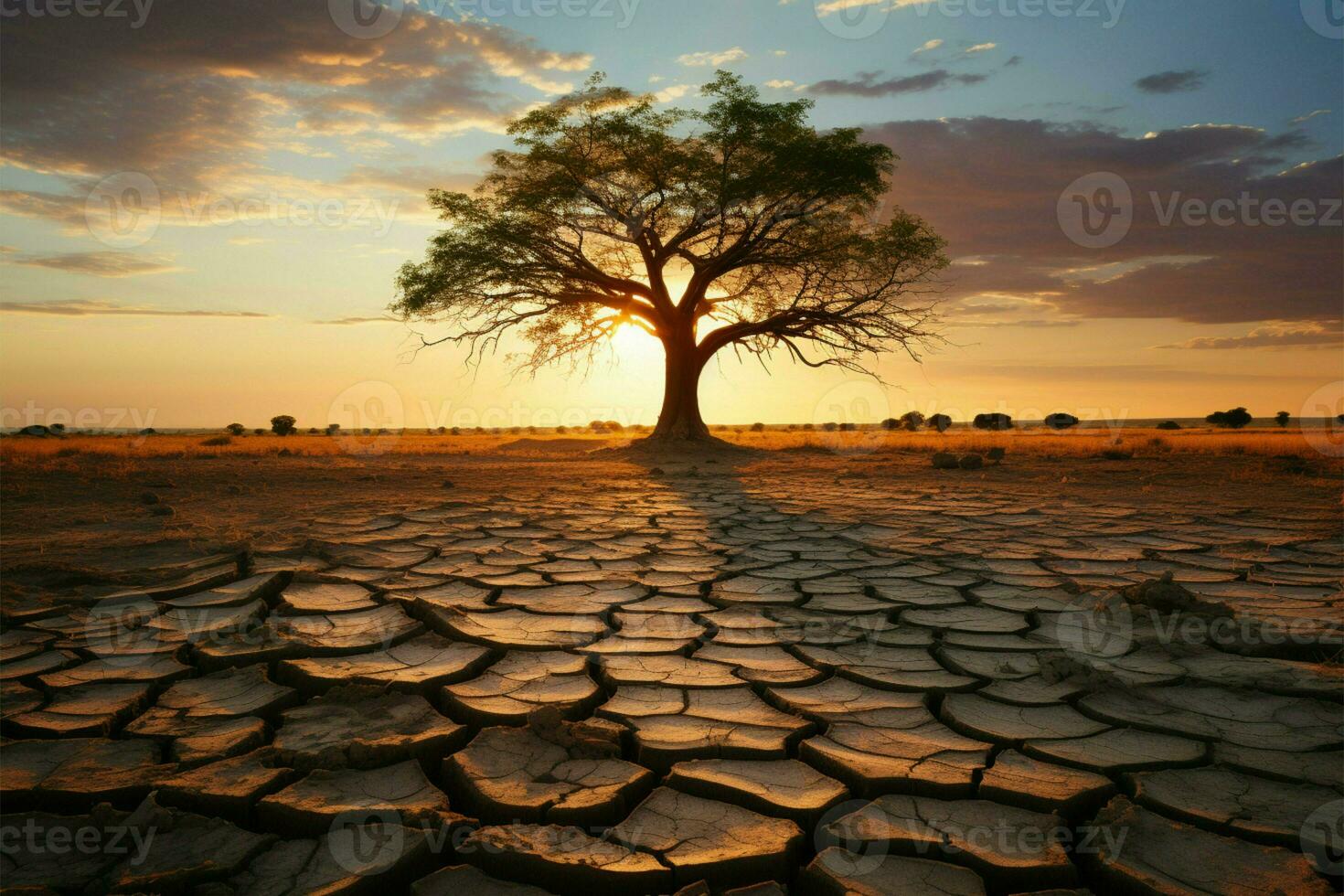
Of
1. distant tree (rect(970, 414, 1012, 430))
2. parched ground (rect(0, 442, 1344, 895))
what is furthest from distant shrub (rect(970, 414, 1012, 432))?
parched ground (rect(0, 442, 1344, 895))

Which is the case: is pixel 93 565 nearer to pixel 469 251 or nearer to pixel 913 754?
pixel 913 754

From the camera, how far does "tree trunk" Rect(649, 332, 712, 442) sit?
617 inches

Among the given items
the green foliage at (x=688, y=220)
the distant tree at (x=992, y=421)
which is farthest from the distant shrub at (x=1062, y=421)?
the green foliage at (x=688, y=220)

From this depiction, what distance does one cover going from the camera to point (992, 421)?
36469 mm

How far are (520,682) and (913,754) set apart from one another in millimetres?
1235

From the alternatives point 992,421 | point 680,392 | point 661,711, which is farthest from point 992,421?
point 661,711

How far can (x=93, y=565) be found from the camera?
3879mm

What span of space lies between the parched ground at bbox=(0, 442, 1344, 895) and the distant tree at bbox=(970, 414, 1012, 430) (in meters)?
32.4

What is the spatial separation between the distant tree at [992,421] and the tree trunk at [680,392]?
2377 centimetres

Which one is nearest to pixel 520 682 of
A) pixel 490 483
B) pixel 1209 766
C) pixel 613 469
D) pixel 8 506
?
pixel 1209 766

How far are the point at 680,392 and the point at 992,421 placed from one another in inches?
1008

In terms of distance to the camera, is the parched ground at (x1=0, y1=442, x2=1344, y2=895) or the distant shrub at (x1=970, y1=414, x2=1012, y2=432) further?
the distant shrub at (x1=970, y1=414, x2=1012, y2=432)

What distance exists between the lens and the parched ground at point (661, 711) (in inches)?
63.0

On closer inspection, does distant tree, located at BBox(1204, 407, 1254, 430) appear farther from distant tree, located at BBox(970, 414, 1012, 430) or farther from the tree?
the tree
